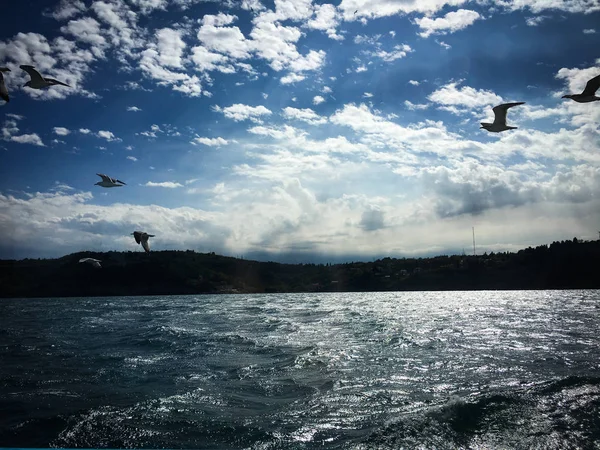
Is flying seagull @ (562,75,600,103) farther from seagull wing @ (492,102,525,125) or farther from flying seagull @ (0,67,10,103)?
flying seagull @ (0,67,10,103)

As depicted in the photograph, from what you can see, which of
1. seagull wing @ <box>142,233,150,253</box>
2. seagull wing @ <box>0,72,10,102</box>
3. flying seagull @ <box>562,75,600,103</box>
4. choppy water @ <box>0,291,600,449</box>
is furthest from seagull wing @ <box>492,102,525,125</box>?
seagull wing @ <box>0,72,10,102</box>

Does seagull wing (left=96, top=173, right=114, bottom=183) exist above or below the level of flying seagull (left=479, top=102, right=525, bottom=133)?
below

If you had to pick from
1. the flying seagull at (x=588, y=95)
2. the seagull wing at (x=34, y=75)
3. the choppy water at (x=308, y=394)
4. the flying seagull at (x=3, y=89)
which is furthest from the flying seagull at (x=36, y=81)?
the flying seagull at (x=588, y=95)

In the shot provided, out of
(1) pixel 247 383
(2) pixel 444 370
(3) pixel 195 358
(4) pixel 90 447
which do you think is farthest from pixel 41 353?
(2) pixel 444 370

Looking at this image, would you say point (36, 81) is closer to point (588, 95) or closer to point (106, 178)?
point (106, 178)

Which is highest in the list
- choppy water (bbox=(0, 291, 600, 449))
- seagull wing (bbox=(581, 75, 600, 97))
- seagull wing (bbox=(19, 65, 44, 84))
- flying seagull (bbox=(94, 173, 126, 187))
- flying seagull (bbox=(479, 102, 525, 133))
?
seagull wing (bbox=(19, 65, 44, 84))

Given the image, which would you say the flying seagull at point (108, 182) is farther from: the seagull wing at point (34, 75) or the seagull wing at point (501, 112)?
the seagull wing at point (501, 112)
